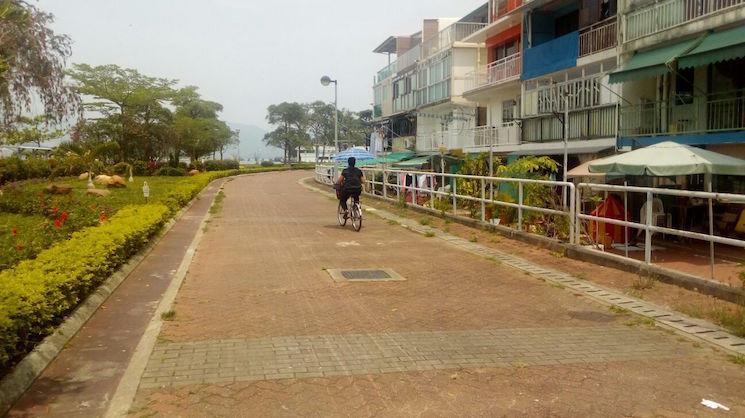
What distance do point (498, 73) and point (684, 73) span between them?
416 inches

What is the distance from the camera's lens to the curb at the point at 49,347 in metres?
4.30

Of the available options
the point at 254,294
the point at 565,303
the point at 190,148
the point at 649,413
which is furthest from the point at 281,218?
the point at 190,148

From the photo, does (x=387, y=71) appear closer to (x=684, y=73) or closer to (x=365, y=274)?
(x=684, y=73)

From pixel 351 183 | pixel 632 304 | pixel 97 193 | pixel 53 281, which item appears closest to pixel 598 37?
pixel 351 183

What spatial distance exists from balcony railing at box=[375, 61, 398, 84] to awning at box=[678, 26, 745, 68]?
29469mm

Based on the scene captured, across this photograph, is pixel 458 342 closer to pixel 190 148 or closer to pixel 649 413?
pixel 649 413

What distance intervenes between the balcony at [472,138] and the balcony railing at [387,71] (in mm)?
7269

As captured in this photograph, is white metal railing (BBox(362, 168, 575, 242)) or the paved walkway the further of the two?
white metal railing (BBox(362, 168, 575, 242))

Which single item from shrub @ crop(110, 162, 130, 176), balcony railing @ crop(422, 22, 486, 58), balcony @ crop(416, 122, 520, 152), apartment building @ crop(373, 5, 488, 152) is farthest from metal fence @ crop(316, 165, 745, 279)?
shrub @ crop(110, 162, 130, 176)

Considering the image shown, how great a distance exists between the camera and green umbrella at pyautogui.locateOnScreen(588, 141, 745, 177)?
10.1m

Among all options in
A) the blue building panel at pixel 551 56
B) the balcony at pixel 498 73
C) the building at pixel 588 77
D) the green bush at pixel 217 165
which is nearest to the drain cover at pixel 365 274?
the building at pixel 588 77

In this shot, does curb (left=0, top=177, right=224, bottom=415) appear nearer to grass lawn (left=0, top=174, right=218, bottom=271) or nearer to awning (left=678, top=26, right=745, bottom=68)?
grass lawn (left=0, top=174, right=218, bottom=271)

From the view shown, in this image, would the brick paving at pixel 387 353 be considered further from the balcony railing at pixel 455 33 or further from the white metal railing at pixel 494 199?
the balcony railing at pixel 455 33

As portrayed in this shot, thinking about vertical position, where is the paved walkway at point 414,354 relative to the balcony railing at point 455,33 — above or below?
below
